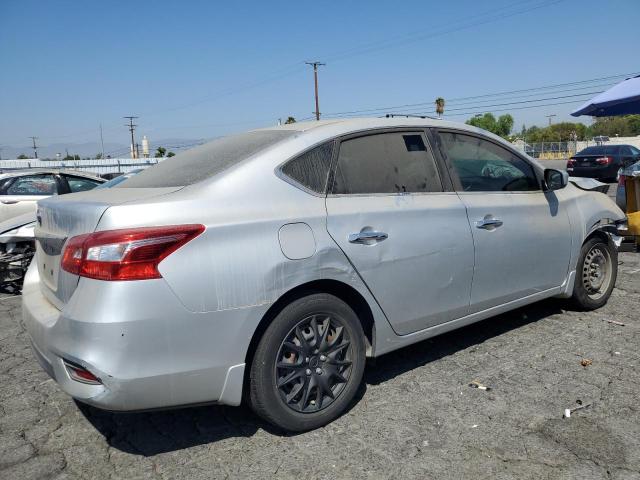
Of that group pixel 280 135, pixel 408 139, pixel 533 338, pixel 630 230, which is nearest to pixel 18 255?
pixel 280 135

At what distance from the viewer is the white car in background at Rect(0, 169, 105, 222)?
843 cm

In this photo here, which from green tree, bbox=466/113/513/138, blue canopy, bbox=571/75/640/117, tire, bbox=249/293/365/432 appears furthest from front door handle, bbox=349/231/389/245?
green tree, bbox=466/113/513/138

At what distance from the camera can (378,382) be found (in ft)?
11.9

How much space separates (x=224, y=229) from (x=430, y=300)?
145 cm

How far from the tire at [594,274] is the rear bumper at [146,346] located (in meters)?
3.12

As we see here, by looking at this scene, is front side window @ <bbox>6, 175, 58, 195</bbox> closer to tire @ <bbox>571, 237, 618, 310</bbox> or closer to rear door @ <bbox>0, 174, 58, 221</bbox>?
rear door @ <bbox>0, 174, 58, 221</bbox>

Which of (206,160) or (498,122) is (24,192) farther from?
(498,122)

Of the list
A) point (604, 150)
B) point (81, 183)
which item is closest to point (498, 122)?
point (604, 150)

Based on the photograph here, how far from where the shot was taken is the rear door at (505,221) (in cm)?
373

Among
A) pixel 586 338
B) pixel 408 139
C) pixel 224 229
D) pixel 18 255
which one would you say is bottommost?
→ pixel 586 338

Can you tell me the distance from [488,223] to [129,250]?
2338 mm

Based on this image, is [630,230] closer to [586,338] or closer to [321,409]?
[586,338]

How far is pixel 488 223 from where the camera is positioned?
3732 mm

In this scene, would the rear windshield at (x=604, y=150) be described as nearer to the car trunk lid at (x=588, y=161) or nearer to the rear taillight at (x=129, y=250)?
the car trunk lid at (x=588, y=161)
